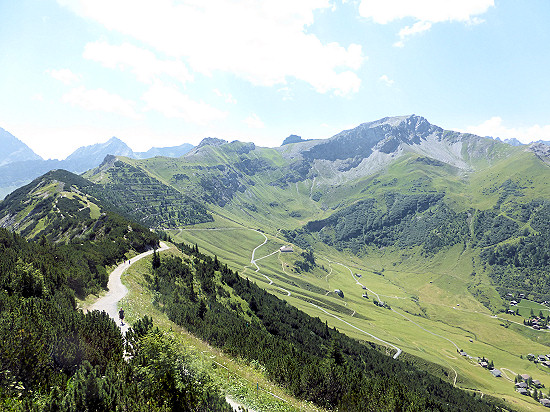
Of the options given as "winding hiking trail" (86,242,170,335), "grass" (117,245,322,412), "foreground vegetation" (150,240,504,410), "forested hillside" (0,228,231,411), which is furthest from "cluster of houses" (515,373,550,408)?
"forested hillside" (0,228,231,411)

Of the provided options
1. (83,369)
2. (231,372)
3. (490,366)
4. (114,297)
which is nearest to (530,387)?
(490,366)

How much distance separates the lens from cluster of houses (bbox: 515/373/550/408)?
151950mm

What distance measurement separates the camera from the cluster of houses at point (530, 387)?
15195 centimetres

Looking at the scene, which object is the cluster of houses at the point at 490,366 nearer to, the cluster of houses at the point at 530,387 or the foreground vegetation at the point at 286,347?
the cluster of houses at the point at 530,387

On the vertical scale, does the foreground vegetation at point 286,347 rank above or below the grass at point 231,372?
below

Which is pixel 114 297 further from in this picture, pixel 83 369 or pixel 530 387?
pixel 530 387

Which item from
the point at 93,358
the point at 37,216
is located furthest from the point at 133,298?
the point at 37,216

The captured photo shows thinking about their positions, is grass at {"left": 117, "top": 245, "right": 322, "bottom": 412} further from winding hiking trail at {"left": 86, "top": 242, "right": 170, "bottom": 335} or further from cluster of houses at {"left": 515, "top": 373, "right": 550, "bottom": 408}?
cluster of houses at {"left": 515, "top": 373, "right": 550, "bottom": 408}

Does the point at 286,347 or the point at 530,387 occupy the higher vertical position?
the point at 286,347

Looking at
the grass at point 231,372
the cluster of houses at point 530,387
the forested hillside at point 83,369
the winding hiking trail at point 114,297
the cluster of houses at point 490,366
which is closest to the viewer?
the forested hillside at point 83,369

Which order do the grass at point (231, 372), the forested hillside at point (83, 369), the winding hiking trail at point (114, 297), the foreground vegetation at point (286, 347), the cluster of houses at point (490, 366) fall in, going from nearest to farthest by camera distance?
the forested hillside at point (83, 369) → the grass at point (231, 372) → the foreground vegetation at point (286, 347) → the winding hiking trail at point (114, 297) → the cluster of houses at point (490, 366)

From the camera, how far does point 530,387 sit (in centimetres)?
16350

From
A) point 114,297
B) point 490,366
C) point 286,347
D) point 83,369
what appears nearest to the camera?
point 83,369

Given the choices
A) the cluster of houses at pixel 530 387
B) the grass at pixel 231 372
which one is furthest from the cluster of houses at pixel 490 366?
the grass at pixel 231 372
